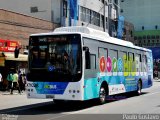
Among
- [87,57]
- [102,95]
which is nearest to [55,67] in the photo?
[87,57]

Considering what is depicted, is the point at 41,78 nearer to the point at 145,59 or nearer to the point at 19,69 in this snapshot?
the point at 145,59

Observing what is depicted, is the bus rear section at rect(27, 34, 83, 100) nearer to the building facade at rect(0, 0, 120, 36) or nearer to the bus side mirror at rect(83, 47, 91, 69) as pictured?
the bus side mirror at rect(83, 47, 91, 69)

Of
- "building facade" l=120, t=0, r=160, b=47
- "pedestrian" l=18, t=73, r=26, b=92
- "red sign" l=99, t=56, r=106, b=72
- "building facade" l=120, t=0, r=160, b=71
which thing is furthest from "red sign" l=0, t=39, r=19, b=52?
"building facade" l=120, t=0, r=160, b=47

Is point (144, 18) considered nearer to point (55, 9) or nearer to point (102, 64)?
point (55, 9)

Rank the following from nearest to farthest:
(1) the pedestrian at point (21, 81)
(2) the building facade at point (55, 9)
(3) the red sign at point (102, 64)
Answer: (3) the red sign at point (102, 64) < (1) the pedestrian at point (21, 81) < (2) the building facade at point (55, 9)

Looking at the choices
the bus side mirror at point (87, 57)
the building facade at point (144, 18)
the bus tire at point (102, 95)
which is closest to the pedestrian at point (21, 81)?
the bus tire at point (102, 95)

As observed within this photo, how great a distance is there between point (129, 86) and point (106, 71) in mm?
4327

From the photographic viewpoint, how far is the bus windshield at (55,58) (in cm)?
1639

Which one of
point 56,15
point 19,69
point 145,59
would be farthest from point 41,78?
point 56,15

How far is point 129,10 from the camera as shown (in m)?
111

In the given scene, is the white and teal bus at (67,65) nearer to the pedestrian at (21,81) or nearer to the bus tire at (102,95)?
the bus tire at (102,95)

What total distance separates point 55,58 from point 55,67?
0.39 metres

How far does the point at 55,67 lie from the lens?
1652 centimetres

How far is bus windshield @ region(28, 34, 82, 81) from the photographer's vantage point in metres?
16.4
